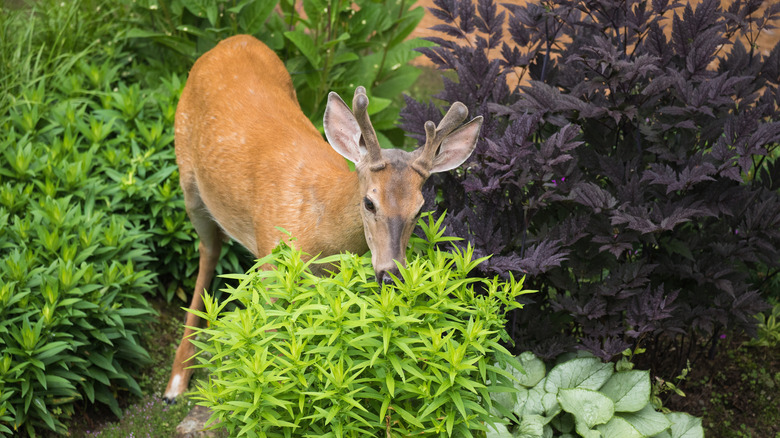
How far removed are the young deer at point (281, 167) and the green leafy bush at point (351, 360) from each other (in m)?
0.25

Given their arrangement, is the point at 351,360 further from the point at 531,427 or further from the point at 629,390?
the point at 629,390

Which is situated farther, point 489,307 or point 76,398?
point 76,398

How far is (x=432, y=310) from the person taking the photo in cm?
287

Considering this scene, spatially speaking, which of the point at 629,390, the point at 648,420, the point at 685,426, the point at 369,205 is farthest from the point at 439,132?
the point at 685,426

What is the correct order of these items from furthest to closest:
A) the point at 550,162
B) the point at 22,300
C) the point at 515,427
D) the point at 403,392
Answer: the point at 22,300 → the point at 515,427 → the point at 550,162 → the point at 403,392

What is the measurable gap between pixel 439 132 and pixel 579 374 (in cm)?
149

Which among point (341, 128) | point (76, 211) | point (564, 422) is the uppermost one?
point (341, 128)

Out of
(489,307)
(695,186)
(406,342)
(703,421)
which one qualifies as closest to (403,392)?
(406,342)

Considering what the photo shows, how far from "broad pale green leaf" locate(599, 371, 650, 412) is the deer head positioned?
4.63 ft

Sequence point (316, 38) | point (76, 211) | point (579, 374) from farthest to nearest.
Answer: point (316, 38) < point (76, 211) < point (579, 374)

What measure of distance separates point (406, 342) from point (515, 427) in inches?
51.3

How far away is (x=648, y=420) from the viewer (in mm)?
3801

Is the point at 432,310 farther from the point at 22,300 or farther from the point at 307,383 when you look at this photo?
the point at 22,300

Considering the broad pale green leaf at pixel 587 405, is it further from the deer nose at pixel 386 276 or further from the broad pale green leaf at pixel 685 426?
the deer nose at pixel 386 276
